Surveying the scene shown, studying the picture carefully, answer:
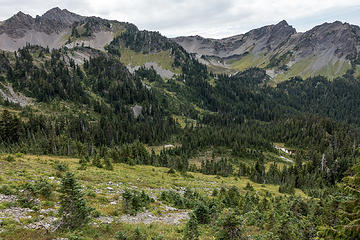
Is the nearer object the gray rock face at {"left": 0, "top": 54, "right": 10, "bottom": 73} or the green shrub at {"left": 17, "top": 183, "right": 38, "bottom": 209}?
the green shrub at {"left": 17, "top": 183, "right": 38, "bottom": 209}

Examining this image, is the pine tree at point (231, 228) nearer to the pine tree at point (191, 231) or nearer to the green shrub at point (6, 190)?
the pine tree at point (191, 231)

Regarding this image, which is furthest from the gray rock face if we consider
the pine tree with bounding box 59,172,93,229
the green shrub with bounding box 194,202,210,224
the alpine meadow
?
the green shrub with bounding box 194,202,210,224

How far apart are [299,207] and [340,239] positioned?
72.8 ft

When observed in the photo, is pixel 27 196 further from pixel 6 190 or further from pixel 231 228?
pixel 231 228

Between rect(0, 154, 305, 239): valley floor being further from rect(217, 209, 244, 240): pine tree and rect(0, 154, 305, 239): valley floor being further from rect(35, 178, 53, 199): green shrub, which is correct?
rect(217, 209, 244, 240): pine tree

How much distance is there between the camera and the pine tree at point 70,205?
42.9ft

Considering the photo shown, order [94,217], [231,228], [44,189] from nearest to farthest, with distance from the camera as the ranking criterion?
[231,228], [94,217], [44,189]

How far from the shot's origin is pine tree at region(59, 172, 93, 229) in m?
13.1

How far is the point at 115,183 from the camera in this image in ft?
99.2

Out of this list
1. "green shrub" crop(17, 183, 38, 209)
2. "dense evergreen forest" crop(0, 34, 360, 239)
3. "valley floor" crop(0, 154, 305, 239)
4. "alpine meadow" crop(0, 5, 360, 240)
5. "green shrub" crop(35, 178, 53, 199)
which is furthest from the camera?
"dense evergreen forest" crop(0, 34, 360, 239)

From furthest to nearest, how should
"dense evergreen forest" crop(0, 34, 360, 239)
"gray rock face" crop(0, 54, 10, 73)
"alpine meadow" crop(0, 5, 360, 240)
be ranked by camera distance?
"gray rock face" crop(0, 54, 10, 73) < "dense evergreen forest" crop(0, 34, 360, 239) < "alpine meadow" crop(0, 5, 360, 240)

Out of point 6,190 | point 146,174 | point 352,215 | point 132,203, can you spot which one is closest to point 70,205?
point 6,190

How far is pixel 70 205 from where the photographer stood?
13.3m

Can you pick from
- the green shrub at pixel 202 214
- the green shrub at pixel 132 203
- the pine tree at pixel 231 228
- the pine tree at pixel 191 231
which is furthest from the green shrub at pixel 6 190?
the pine tree at pixel 231 228
